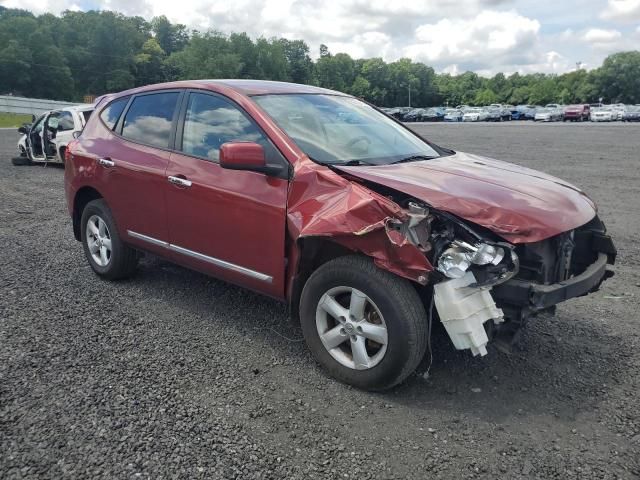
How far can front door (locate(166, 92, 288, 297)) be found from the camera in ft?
11.6

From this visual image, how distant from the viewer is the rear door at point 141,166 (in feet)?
14.3

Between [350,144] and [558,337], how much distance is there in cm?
213

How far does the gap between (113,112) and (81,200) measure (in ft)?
3.16

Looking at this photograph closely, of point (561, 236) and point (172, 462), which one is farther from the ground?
point (561, 236)

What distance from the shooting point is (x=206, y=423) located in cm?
295

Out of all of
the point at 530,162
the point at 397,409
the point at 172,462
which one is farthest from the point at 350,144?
the point at 530,162

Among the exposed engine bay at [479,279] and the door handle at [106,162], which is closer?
the exposed engine bay at [479,279]

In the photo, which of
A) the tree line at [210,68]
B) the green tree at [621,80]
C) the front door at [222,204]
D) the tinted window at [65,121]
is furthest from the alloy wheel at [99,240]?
the green tree at [621,80]

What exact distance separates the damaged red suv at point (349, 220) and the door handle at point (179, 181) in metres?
0.02

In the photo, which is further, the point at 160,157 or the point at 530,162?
the point at 530,162

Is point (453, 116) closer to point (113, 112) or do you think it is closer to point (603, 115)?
point (603, 115)

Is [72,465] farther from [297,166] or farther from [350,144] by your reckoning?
[350,144]

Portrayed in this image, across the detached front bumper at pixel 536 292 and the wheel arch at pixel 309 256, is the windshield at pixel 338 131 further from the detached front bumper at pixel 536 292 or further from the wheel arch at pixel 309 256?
the detached front bumper at pixel 536 292

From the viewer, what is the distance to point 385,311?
3039 millimetres
